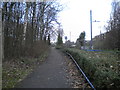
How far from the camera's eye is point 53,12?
58.5 ft

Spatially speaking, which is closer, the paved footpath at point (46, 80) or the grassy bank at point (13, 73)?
the paved footpath at point (46, 80)

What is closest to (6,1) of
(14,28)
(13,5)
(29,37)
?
(13,5)

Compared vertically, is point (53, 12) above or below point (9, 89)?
above

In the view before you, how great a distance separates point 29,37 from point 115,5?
17699 millimetres

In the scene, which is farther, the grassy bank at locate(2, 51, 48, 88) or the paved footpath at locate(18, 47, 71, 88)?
the grassy bank at locate(2, 51, 48, 88)

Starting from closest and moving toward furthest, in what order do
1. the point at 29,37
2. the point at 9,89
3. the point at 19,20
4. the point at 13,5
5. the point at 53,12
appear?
the point at 9,89, the point at 13,5, the point at 19,20, the point at 29,37, the point at 53,12

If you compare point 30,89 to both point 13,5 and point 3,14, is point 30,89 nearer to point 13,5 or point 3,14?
point 3,14

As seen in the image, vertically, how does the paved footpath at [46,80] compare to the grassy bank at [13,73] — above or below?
below

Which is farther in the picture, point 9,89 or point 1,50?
point 1,50

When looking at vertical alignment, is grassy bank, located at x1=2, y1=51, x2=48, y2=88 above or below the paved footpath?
above

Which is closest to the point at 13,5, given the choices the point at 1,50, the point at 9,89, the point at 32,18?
the point at 1,50

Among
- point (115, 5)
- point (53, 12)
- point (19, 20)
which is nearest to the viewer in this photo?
point (19, 20)

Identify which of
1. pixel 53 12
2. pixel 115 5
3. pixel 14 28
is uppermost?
pixel 115 5

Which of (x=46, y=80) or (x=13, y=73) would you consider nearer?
(x=46, y=80)
